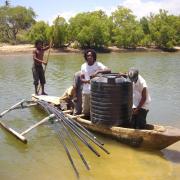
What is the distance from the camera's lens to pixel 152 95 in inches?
578

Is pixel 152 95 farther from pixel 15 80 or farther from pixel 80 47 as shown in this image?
pixel 80 47

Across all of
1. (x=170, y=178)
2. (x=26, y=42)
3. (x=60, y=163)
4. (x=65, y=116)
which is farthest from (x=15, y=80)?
(x=26, y=42)

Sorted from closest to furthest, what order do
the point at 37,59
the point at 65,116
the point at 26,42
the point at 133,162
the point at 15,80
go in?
the point at 133,162 < the point at 65,116 < the point at 37,59 < the point at 15,80 < the point at 26,42

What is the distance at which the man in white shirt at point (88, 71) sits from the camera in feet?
28.9

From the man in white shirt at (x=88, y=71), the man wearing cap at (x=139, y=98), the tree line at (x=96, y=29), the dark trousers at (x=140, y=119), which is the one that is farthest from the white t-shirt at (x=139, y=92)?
the tree line at (x=96, y=29)

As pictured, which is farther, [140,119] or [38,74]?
[38,74]

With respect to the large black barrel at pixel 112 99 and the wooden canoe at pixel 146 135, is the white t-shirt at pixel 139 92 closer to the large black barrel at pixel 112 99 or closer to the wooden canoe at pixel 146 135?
the large black barrel at pixel 112 99

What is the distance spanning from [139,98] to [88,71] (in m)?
1.49

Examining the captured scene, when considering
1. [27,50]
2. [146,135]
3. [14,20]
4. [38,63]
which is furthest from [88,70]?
[14,20]

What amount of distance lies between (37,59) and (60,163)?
19.2ft

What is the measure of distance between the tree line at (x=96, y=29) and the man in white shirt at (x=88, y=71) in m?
40.1

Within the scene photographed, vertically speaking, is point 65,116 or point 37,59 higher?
point 37,59

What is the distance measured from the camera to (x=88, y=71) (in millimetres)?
9008

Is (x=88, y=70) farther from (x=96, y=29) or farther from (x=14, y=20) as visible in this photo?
(x=14, y=20)
